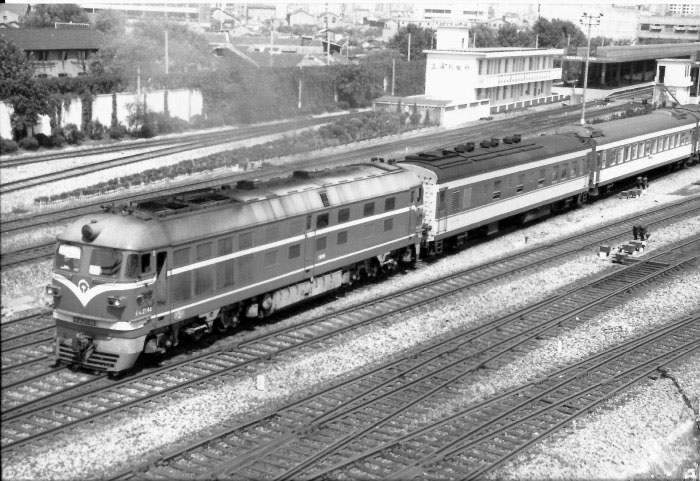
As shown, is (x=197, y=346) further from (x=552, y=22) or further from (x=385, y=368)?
(x=552, y=22)

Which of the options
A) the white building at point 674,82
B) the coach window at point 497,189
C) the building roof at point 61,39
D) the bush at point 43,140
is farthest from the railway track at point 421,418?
the white building at point 674,82

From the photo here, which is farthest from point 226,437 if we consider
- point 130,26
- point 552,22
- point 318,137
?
point 552,22

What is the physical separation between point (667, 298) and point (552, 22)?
86.9 m

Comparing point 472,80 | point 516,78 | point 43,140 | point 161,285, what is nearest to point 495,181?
point 43,140

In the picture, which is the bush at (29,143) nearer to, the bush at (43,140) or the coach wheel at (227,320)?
the bush at (43,140)

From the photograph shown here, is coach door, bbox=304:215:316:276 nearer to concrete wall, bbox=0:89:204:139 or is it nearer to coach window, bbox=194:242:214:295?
coach window, bbox=194:242:214:295

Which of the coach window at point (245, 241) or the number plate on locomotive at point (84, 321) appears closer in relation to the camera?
the number plate on locomotive at point (84, 321)

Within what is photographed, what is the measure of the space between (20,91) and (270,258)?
14254mm

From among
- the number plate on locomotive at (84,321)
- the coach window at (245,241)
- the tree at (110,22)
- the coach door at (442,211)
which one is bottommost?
the number plate on locomotive at (84,321)

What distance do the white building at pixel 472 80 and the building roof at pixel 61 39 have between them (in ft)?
61.4

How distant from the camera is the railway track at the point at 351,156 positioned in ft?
69.5

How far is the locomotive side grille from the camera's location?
17031 millimetres

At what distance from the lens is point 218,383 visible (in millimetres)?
17562

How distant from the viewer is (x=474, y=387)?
18281 millimetres
